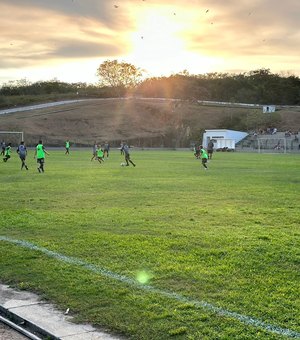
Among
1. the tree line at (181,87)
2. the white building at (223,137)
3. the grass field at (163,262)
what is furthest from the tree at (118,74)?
the grass field at (163,262)

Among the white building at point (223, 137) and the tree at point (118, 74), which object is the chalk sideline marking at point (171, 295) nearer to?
the white building at point (223, 137)

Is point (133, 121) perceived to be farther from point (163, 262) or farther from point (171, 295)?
point (171, 295)

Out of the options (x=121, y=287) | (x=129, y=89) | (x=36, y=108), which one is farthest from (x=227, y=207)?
(x=129, y=89)

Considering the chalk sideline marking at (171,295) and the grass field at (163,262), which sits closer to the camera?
Result: the chalk sideline marking at (171,295)

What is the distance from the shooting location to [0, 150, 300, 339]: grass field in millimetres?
Answer: 5723

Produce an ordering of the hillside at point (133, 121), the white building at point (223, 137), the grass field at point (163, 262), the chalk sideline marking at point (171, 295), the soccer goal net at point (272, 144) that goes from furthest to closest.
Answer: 1. the hillside at point (133, 121)
2. the white building at point (223, 137)
3. the soccer goal net at point (272, 144)
4. the grass field at point (163, 262)
5. the chalk sideline marking at point (171, 295)

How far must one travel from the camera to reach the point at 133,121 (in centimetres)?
10238

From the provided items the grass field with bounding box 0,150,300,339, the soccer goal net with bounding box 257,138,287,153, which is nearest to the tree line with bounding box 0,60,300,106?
the soccer goal net with bounding box 257,138,287,153

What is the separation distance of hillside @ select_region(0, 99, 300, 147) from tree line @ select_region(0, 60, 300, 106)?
10785 millimetres

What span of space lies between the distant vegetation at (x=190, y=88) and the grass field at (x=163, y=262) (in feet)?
347

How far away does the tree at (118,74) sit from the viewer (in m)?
128

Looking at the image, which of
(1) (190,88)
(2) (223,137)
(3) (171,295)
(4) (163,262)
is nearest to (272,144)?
(2) (223,137)

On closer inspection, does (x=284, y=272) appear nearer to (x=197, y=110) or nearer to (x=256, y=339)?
(x=256, y=339)

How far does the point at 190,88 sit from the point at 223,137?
154ft
